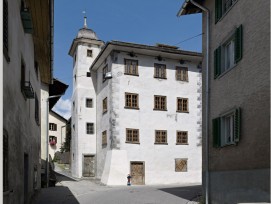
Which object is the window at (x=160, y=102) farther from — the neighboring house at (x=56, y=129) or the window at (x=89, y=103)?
the neighboring house at (x=56, y=129)

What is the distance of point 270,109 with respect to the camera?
9.26m

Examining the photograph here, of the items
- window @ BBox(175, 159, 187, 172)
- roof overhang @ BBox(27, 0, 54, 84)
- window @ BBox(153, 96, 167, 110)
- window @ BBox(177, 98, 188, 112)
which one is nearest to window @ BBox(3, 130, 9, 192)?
roof overhang @ BBox(27, 0, 54, 84)

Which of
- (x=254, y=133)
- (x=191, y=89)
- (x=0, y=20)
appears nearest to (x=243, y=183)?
(x=254, y=133)

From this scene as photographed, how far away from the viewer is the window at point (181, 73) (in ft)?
98.9

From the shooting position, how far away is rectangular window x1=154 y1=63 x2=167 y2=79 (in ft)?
96.5

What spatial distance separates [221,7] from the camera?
44.0ft

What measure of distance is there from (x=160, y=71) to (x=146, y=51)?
2.19 m

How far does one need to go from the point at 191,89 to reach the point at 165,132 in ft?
14.8

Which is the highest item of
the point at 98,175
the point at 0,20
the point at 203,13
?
the point at 203,13

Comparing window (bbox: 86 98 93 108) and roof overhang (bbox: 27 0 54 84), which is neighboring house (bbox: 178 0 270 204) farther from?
window (bbox: 86 98 93 108)

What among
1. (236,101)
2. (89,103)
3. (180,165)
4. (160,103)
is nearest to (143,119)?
(160,103)

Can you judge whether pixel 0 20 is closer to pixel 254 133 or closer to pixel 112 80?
pixel 254 133

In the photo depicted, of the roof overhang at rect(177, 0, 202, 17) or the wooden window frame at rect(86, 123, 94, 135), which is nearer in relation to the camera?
the roof overhang at rect(177, 0, 202, 17)

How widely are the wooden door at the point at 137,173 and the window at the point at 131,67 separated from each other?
23.4 feet
